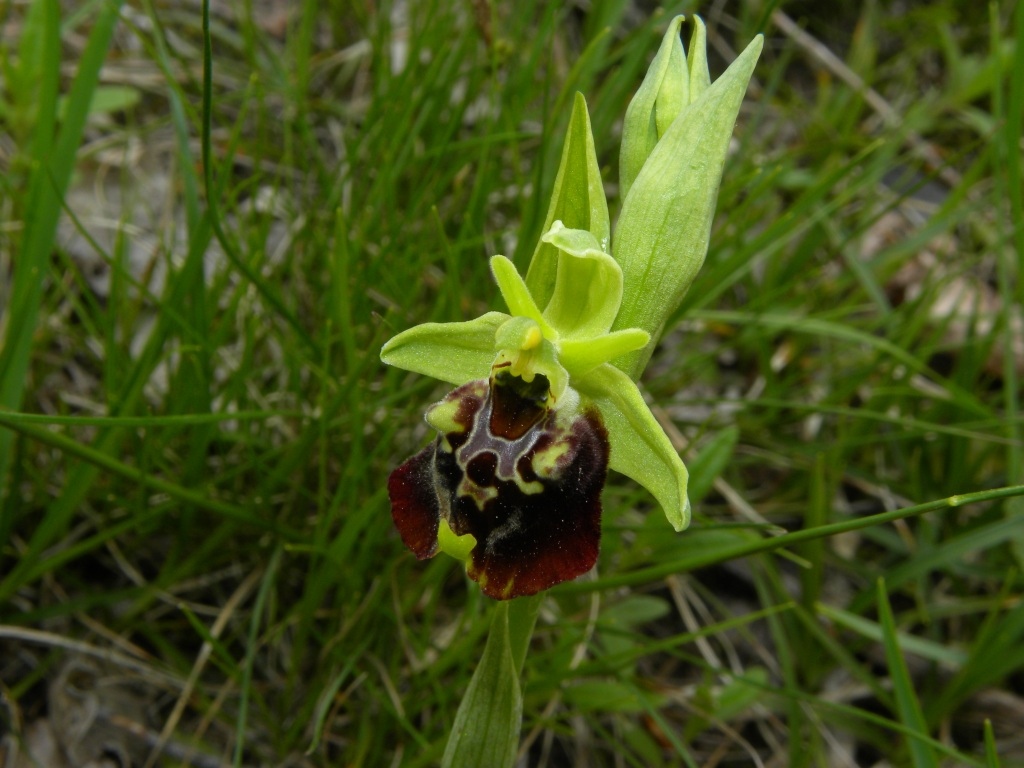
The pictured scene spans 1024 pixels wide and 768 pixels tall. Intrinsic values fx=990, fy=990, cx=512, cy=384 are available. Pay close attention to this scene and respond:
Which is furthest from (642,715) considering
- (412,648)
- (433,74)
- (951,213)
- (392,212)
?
(951,213)

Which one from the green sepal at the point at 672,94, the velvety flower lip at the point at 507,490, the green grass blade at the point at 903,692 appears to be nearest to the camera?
the velvety flower lip at the point at 507,490

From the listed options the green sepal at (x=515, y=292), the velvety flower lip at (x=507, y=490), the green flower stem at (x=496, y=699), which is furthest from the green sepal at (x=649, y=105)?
the green flower stem at (x=496, y=699)

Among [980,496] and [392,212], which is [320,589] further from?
[980,496]

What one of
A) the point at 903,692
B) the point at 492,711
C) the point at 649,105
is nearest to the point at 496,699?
the point at 492,711

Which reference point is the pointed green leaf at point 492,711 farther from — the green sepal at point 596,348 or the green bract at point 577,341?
the green sepal at point 596,348

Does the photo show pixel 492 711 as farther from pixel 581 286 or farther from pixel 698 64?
pixel 698 64

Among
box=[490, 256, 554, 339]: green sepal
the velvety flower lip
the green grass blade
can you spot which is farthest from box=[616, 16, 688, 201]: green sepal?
the green grass blade
